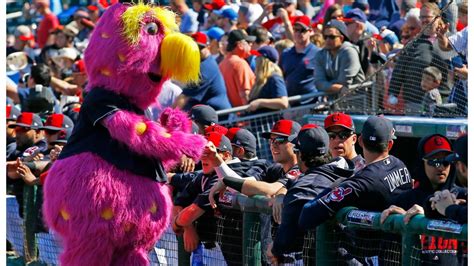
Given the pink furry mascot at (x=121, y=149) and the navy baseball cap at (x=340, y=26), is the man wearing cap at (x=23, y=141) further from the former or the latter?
the pink furry mascot at (x=121, y=149)

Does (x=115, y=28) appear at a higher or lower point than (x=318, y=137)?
higher

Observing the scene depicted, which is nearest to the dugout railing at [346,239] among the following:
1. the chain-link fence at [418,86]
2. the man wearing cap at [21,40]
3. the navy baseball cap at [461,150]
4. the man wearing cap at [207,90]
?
the navy baseball cap at [461,150]

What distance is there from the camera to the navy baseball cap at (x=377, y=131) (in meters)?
5.97

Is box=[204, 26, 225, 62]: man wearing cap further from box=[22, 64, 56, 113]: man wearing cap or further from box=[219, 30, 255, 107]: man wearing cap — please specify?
box=[22, 64, 56, 113]: man wearing cap

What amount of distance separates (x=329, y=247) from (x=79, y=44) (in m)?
12.4

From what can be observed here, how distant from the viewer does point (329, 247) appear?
5.73m

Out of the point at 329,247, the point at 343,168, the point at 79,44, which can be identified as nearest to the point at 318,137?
the point at 343,168

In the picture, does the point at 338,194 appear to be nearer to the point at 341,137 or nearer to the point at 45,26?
the point at 341,137

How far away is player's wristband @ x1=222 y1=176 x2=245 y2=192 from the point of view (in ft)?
21.0

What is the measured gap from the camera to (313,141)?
613 centimetres

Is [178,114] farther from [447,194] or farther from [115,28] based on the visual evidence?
[447,194]

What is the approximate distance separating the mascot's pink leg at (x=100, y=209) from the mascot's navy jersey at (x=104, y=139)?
5 cm

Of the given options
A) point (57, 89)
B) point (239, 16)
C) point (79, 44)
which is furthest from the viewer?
point (79, 44)

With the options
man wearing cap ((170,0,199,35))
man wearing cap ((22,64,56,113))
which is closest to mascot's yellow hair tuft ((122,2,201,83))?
man wearing cap ((22,64,56,113))
